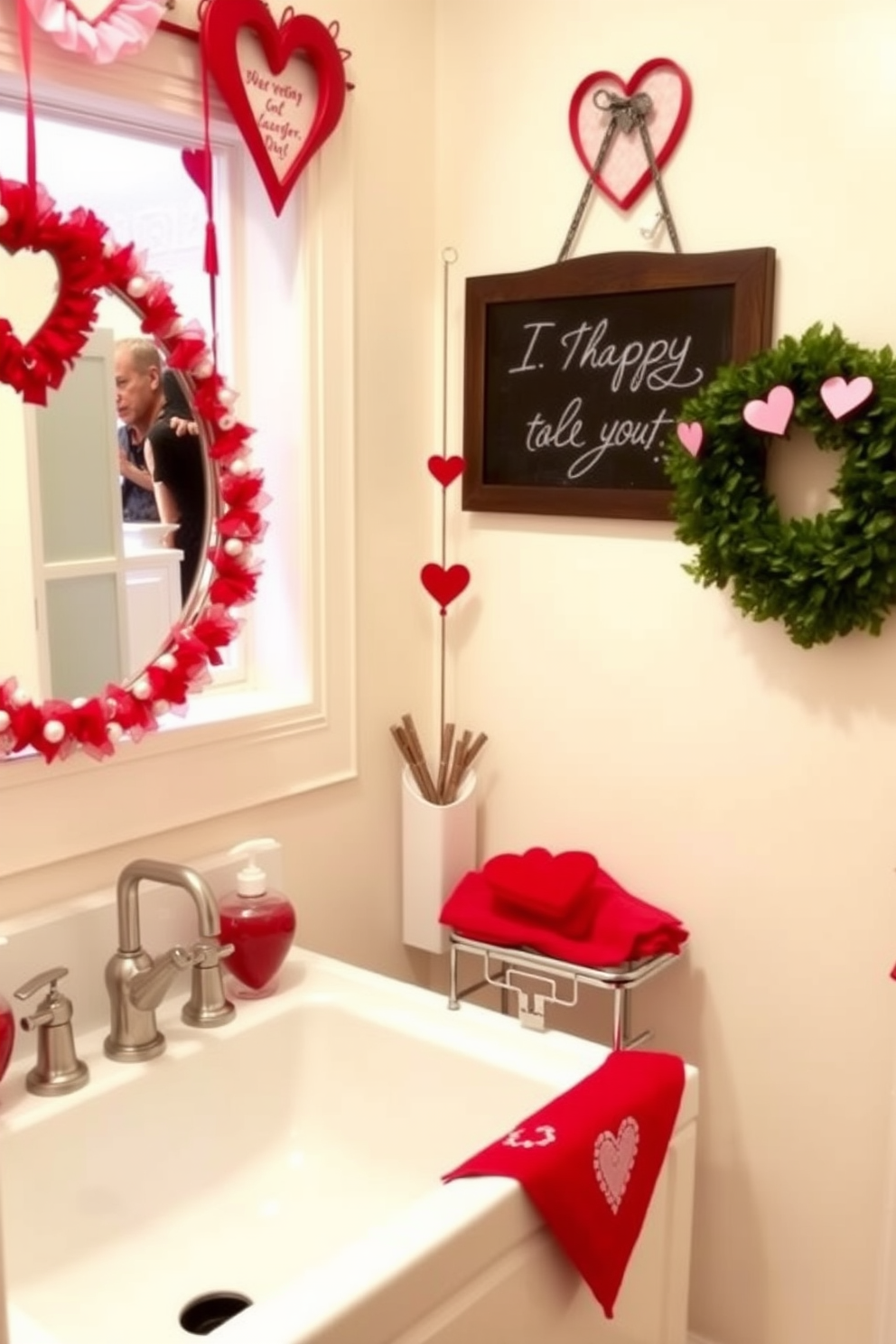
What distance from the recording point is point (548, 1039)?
4.83 ft

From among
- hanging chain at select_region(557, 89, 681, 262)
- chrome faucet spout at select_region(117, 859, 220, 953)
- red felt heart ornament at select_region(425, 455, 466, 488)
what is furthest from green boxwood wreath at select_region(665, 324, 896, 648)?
chrome faucet spout at select_region(117, 859, 220, 953)

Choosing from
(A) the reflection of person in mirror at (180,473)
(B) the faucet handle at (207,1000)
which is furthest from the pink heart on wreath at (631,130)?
(B) the faucet handle at (207,1000)

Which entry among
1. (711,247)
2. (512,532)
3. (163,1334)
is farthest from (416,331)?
(163,1334)

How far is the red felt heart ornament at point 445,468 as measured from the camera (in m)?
1.83

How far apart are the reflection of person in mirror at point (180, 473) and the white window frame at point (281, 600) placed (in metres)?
0.19

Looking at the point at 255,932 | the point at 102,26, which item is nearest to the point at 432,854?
the point at 255,932

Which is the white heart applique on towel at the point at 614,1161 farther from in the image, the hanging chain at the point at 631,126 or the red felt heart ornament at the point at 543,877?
the hanging chain at the point at 631,126

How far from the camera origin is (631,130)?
64.6 inches

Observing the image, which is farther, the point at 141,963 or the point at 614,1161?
the point at 141,963

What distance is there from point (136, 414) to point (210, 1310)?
999 millimetres

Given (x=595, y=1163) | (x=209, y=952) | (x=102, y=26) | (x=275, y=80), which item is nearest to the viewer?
(x=595, y=1163)

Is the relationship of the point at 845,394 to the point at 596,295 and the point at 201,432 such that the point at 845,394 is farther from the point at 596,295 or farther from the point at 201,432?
the point at 201,432

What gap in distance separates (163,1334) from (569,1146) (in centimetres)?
44

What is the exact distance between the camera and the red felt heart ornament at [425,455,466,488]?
1.83 meters
